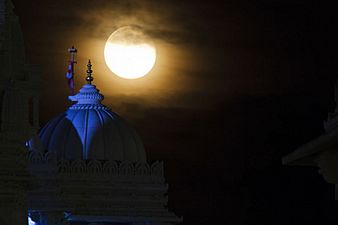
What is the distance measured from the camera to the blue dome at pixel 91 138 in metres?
40.0

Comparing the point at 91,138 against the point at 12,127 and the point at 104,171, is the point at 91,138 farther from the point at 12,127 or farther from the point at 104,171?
the point at 12,127

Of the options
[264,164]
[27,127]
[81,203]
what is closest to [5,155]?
[27,127]

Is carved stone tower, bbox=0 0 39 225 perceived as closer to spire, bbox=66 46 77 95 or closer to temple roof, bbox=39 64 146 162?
temple roof, bbox=39 64 146 162

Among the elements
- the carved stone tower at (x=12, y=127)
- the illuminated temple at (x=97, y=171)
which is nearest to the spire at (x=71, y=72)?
the illuminated temple at (x=97, y=171)

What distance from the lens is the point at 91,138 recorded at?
4025 centimetres

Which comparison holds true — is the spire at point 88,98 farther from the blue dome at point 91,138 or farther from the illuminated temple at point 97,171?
the blue dome at point 91,138

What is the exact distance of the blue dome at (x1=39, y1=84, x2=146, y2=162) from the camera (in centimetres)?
3997

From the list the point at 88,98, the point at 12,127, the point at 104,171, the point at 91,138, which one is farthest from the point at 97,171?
the point at 12,127

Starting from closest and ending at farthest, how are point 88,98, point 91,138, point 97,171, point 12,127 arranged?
point 12,127 < point 97,171 < point 91,138 < point 88,98

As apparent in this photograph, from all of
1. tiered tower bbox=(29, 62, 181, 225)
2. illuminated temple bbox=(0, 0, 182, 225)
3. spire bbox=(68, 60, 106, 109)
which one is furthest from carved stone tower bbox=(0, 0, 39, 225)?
spire bbox=(68, 60, 106, 109)

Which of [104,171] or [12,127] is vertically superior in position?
[104,171]

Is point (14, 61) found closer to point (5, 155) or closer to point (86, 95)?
point (5, 155)

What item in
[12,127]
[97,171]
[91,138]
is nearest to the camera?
[12,127]

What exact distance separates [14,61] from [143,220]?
12.7m
